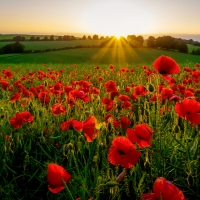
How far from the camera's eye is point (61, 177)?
37.1 inches

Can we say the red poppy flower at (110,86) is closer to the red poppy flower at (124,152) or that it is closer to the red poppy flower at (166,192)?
the red poppy flower at (124,152)

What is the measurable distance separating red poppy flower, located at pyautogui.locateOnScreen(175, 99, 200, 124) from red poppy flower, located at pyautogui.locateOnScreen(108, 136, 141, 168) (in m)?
0.48

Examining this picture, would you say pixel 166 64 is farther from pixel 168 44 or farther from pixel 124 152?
pixel 168 44

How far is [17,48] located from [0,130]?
3932 centimetres

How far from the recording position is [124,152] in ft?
3.66

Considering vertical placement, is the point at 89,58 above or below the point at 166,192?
below

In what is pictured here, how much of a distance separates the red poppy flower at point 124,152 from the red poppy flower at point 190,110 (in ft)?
1.59

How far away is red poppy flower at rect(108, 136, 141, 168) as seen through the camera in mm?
1094

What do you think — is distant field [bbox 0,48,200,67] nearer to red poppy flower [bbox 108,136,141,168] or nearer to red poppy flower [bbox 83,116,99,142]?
red poppy flower [bbox 83,116,99,142]

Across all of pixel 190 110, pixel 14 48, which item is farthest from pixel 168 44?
pixel 190 110

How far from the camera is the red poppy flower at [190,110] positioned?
4.75 ft

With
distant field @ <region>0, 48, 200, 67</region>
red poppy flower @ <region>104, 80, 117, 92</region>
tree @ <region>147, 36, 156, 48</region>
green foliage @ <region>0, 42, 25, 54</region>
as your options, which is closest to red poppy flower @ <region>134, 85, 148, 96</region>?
red poppy flower @ <region>104, 80, 117, 92</region>

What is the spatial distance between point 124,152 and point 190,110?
0.55 m

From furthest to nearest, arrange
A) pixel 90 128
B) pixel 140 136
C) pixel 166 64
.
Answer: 1. pixel 166 64
2. pixel 90 128
3. pixel 140 136
